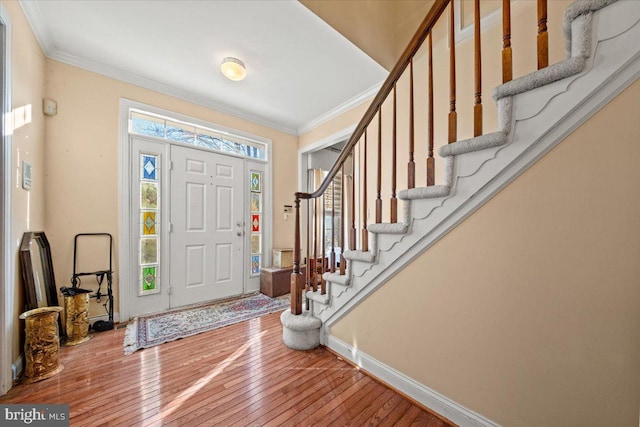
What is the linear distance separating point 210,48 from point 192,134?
46.0 inches

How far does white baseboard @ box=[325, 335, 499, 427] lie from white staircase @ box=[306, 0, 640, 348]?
58 centimetres

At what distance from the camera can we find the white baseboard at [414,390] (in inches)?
48.2

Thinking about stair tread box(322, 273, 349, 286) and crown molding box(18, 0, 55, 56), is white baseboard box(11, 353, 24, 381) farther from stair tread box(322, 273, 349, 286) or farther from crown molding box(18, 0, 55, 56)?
crown molding box(18, 0, 55, 56)

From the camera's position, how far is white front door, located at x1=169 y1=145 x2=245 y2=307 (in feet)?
9.77

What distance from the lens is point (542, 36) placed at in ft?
3.21

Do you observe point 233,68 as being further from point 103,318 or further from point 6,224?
point 103,318

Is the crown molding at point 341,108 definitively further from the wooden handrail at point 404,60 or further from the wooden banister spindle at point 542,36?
the wooden banister spindle at point 542,36

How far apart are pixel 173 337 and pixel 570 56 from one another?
3.15m

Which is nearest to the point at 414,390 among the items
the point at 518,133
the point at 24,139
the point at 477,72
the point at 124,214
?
A: the point at 518,133

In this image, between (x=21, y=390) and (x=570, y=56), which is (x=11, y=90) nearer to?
(x=21, y=390)

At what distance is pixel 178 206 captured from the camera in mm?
2988

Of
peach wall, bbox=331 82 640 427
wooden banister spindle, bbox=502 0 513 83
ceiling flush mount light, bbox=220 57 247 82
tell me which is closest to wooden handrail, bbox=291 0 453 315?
wooden banister spindle, bbox=502 0 513 83

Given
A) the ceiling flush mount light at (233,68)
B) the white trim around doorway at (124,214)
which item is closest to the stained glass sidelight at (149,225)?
the white trim around doorway at (124,214)

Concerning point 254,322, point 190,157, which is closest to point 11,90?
point 190,157
